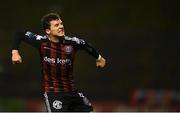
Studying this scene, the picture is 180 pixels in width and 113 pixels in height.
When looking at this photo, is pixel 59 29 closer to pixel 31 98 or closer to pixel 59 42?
pixel 59 42

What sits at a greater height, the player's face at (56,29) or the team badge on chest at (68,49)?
the player's face at (56,29)

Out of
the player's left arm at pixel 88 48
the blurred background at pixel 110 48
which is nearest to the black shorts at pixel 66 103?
the player's left arm at pixel 88 48

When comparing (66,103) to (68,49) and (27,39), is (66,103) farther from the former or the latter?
(27,39)

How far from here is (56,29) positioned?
6137mm

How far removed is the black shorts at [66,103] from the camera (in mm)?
6094

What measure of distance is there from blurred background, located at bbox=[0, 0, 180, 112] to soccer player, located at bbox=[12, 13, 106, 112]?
5.85 m

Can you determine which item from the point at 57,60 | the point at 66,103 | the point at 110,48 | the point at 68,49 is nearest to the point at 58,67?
the point at 57,60

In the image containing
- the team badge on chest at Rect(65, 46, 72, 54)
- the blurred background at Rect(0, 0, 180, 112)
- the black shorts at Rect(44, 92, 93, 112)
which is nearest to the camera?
the black shorts at Rect(44, 92, 93, 112)

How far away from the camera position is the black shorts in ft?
20.0

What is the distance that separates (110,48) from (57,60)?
611 centimetres

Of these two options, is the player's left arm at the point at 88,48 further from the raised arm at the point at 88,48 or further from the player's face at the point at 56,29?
the player's face at the point at 56,29

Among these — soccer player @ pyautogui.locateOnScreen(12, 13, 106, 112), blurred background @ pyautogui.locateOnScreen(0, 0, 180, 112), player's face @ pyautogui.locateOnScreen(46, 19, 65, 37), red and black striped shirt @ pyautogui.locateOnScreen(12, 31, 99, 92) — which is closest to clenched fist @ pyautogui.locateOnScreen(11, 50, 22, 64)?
soccer player @ pyautogui.locateOnScreen(12, 13, 106, 112)

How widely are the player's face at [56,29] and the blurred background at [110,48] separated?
592 centimetres

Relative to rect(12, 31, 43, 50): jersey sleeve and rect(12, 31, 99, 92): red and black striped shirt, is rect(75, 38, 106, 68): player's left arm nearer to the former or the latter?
rect(12, 31, 99, 92): red and black striped shirt
